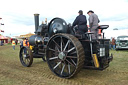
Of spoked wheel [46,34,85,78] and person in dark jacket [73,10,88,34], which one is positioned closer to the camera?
spoked wheel [46,34,85,78]

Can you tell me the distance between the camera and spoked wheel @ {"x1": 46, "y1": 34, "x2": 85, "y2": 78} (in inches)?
138

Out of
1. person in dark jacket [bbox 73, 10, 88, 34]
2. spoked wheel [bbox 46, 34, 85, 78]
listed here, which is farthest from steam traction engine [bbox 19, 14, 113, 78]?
person in dark jacket [bbox 73, 10, 88, 34]

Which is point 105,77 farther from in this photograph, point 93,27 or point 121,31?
point 121,31

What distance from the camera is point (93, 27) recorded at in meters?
4.54

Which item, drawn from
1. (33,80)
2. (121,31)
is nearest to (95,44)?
(33,80)

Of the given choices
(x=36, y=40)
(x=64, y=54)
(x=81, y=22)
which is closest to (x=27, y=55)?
(x=36, y=40)

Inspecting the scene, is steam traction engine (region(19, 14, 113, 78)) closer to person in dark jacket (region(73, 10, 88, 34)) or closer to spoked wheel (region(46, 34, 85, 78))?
spoked wheel (region(46, 34, 85, 78))

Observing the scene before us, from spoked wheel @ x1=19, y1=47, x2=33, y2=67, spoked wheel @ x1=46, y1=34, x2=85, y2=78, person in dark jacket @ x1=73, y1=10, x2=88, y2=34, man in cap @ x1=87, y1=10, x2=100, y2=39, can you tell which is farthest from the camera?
spoked wheel @ x1=19, y1=47, x2=33, y2=67

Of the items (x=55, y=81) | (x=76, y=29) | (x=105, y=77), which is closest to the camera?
(x=55, y=81)

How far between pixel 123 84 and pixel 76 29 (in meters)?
2.17

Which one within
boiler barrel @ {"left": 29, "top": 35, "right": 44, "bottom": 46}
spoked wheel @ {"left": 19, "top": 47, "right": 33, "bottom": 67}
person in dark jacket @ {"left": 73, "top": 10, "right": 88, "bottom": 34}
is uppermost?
person in dark jacket @ {"left": 73, "top": 10, "right": 88, "bottom": 34}

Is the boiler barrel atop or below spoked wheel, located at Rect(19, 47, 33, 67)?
atop

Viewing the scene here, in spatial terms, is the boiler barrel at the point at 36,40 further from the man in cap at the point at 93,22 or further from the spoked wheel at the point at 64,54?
the man in cap at the point at 93,22

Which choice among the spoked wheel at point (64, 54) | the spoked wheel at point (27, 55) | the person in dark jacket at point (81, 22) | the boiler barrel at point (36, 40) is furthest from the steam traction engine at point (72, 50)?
the spoked wheel at point (27, 55)
